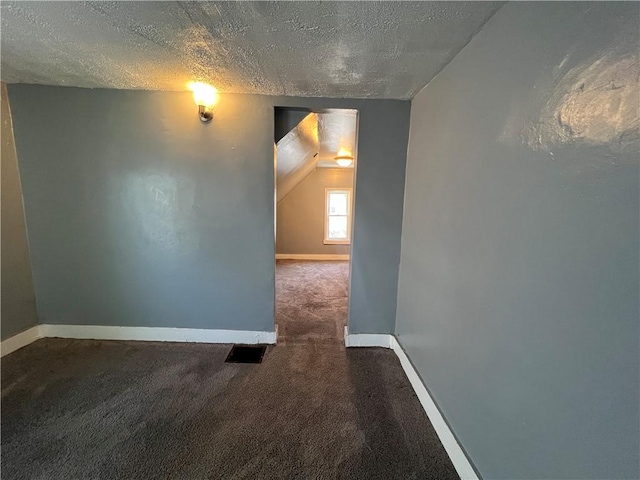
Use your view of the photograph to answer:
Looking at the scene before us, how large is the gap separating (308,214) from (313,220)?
170 millimetres

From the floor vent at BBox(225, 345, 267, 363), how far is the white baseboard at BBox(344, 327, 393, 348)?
2.36 ft

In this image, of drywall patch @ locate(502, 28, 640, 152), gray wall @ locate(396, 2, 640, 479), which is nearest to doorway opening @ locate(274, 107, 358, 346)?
gray wall @ locate(396, 2, 640, 479)

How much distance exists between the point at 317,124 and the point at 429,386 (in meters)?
2.54

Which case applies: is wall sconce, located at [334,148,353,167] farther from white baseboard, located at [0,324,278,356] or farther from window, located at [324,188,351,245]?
white baseboard, located at [0,324,278,356]

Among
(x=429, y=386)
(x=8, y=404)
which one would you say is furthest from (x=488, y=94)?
(x=8, y=404)

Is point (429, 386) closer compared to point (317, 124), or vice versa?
point (429, 386)

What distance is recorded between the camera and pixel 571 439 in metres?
0.77

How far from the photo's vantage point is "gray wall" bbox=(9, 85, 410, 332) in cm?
217

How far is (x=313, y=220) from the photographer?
6.18 m

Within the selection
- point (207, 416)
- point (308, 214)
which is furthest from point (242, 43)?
point (308, 214)

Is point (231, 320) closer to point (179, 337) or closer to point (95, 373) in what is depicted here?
point (179, 337)

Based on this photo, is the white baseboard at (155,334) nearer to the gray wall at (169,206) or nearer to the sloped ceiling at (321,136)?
the gray wall at (169,206)

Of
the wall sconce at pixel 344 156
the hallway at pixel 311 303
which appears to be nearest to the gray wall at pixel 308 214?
the hallway at pixel 311 303

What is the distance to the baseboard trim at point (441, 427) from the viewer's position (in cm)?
126
